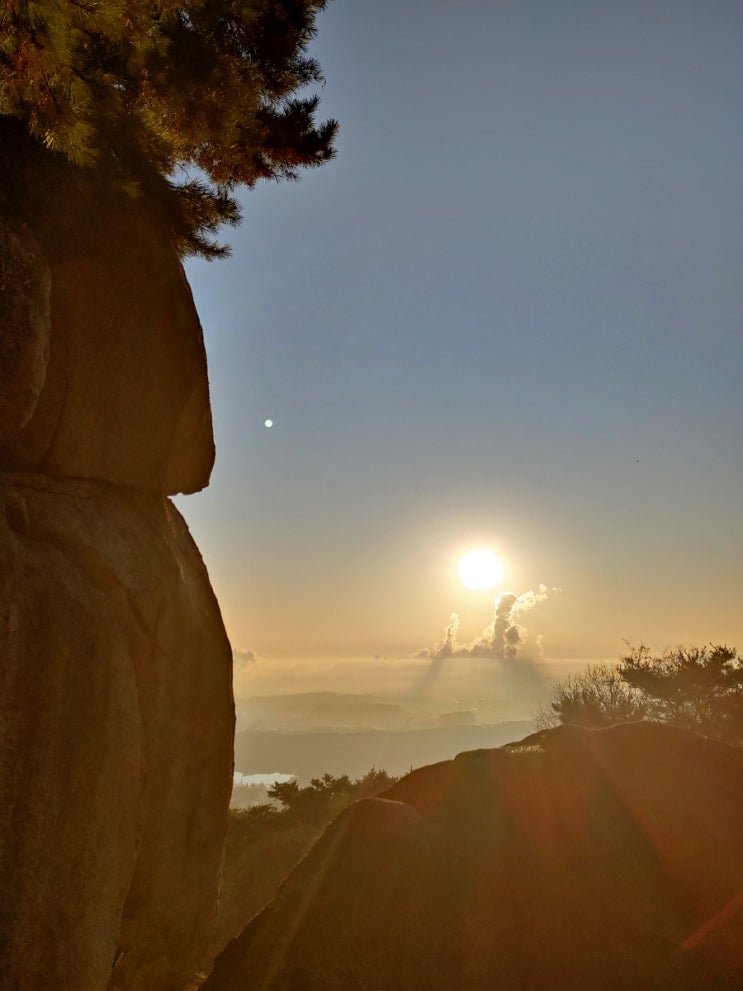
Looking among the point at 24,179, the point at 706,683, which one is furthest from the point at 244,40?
the point at 706,683

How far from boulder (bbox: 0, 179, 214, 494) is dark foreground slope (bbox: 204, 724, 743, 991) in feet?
25.8

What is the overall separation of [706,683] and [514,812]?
32745 mm

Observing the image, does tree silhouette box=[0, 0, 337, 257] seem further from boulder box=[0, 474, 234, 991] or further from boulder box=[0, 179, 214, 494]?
boulder box=[0, 474, 234, 991]

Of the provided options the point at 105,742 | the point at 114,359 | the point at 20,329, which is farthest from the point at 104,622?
the point at 114,359

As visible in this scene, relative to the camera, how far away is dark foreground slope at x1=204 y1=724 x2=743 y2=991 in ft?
28.5

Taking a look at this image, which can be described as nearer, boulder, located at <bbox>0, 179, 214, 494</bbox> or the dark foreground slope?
boulder, located at <bbox>0, 179, 214, 494</bbox>

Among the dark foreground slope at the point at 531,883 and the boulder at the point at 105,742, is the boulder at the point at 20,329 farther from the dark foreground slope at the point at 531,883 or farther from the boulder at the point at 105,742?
the dark foreground slope at the point at 531,883

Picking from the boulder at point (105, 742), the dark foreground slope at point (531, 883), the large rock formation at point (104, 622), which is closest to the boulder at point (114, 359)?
the large rock formation at point (104, 622)

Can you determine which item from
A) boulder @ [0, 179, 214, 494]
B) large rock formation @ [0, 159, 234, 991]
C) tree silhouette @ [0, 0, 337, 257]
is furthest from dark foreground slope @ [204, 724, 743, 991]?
tree silhouette @ [0, 0, 337, 257]

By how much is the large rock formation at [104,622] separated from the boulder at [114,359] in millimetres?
31

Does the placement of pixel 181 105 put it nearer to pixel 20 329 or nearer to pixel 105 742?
pixel 20 329

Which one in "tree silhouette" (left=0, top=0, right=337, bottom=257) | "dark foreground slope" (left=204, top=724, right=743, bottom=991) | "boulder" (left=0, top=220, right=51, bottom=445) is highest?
"tree silhouette" (left=0, top=0, right=337, bottom=257)

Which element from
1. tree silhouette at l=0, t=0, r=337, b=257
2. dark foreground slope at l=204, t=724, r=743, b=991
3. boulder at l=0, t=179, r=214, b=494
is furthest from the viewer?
dark foreground slope at l=204, t=724, r=743, b=991

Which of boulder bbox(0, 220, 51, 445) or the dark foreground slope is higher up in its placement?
boulder bbox(0, 220, 51, 445)
